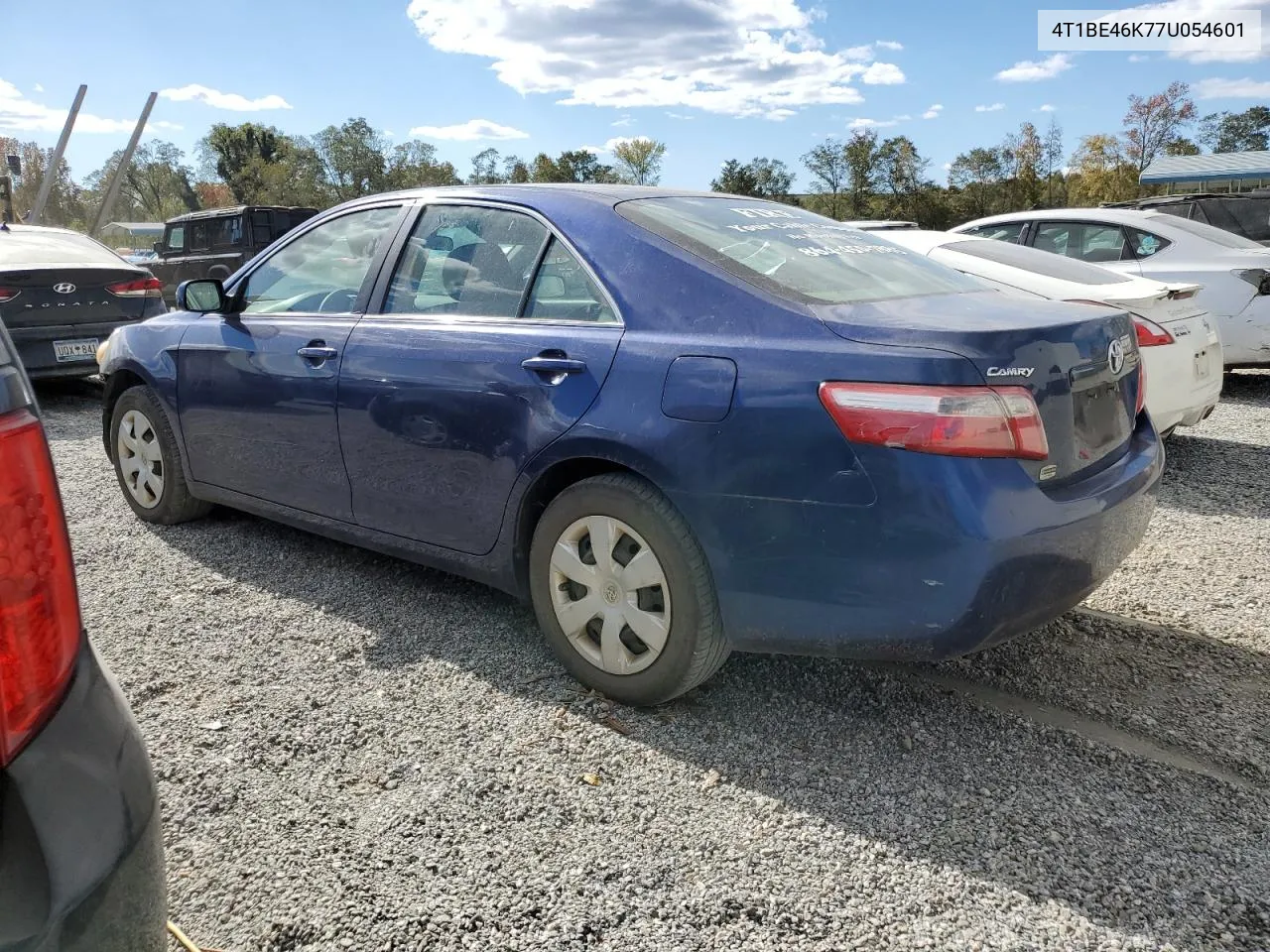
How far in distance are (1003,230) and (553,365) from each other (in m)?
6.86

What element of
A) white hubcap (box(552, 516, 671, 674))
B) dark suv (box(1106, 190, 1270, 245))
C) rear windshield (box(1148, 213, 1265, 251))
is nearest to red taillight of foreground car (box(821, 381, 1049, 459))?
white hubcap (box(552, 516, 671, 674))

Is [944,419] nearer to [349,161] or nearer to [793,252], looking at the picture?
[793,252]

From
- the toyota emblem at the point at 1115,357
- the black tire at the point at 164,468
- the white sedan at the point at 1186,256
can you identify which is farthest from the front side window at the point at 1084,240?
the black tire at the point at 164,468

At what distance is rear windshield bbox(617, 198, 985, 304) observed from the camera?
112 inches

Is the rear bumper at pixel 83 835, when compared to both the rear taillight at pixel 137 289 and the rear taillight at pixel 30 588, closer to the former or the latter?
the rear taillight at pixel 30 588

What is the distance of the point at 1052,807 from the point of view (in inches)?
98.0

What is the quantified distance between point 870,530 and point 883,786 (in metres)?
0.71

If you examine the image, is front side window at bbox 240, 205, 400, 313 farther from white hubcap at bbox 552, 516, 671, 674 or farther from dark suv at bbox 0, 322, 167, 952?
dark suv at bbox 0, 322, 167, 952

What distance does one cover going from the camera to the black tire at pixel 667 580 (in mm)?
2732

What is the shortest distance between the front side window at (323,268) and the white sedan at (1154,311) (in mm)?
3039

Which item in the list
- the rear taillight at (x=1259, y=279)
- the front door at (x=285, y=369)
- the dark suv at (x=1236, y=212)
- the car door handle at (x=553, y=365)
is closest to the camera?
the car door handle at (x=553, y=365)

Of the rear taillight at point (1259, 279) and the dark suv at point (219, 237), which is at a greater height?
the dark suv at point (219, 237)

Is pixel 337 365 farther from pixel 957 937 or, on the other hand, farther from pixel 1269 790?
pixel 1269 790

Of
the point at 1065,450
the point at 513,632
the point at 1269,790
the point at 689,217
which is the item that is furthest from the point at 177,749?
the point at 1269,790
